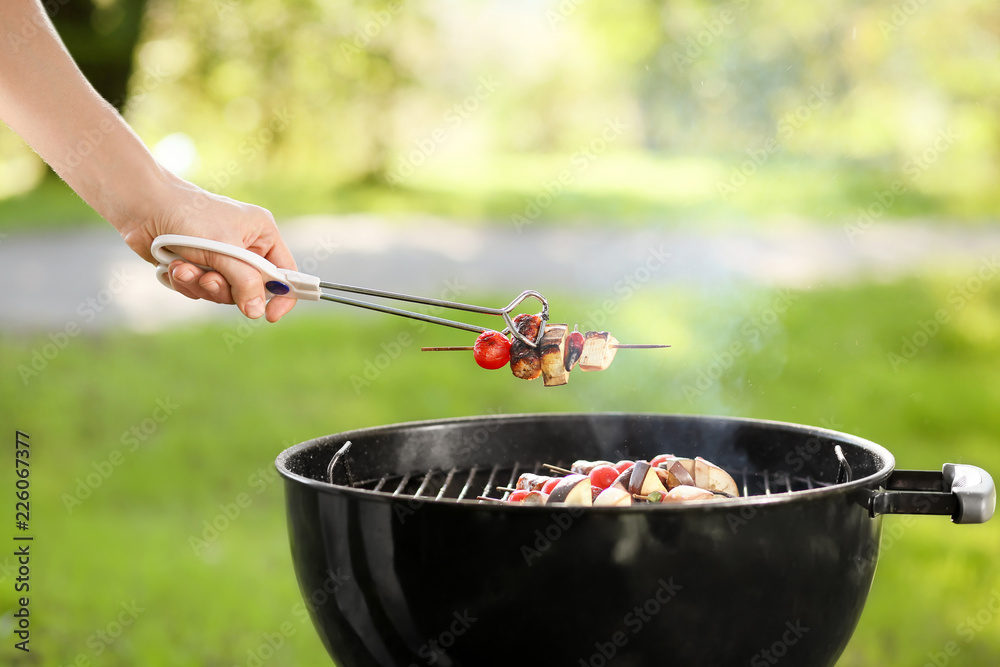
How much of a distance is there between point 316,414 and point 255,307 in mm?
3574

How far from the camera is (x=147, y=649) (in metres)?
3.27

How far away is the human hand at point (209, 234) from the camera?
178 cm

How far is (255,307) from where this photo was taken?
71.3 inches

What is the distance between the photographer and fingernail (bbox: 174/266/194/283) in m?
1.78

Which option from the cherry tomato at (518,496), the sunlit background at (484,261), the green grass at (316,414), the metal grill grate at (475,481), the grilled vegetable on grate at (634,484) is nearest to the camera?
the grilled vegetable on grate at (634,484)

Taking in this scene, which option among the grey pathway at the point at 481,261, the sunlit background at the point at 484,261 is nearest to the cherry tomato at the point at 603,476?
the sunlit background at the point at 484,261

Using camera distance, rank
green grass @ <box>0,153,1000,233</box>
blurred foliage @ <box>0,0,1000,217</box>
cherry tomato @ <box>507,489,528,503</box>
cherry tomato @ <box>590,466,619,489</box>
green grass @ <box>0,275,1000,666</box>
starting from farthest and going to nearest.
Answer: green grass @ <box>0,153,1000,233</box>, blurred foliage @ <box>0,0,1000,217</box>, green grass @ <box>0,275,1000,666</box>, cherry tomato @ <box>590,466,619,489</box>, cherry tomato @ <box>507,489,528,503</box>

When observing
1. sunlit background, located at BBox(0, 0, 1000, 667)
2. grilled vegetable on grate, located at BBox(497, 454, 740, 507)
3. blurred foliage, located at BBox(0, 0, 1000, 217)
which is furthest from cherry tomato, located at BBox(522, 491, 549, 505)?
blurred foliage, located at BBox(0, 0, 1000, 217)

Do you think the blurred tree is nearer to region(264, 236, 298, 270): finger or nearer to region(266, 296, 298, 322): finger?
region(264, 236, 298, 270): finger

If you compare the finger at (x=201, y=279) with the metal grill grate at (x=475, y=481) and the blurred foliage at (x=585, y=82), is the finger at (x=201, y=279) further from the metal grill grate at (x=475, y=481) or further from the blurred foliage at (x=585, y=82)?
the blurred foliage at (x=585, y=82)

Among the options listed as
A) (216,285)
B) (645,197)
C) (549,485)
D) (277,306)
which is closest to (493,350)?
(549,485)

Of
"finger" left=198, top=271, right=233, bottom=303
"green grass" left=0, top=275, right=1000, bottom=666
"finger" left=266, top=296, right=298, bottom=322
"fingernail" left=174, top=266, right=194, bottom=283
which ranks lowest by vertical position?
"green grass" left=0, top=275, right=1000, bottom=666

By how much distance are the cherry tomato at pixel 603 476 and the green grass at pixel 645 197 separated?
23.2 ft

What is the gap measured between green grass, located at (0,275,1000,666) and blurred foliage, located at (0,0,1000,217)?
2225 millimetres
